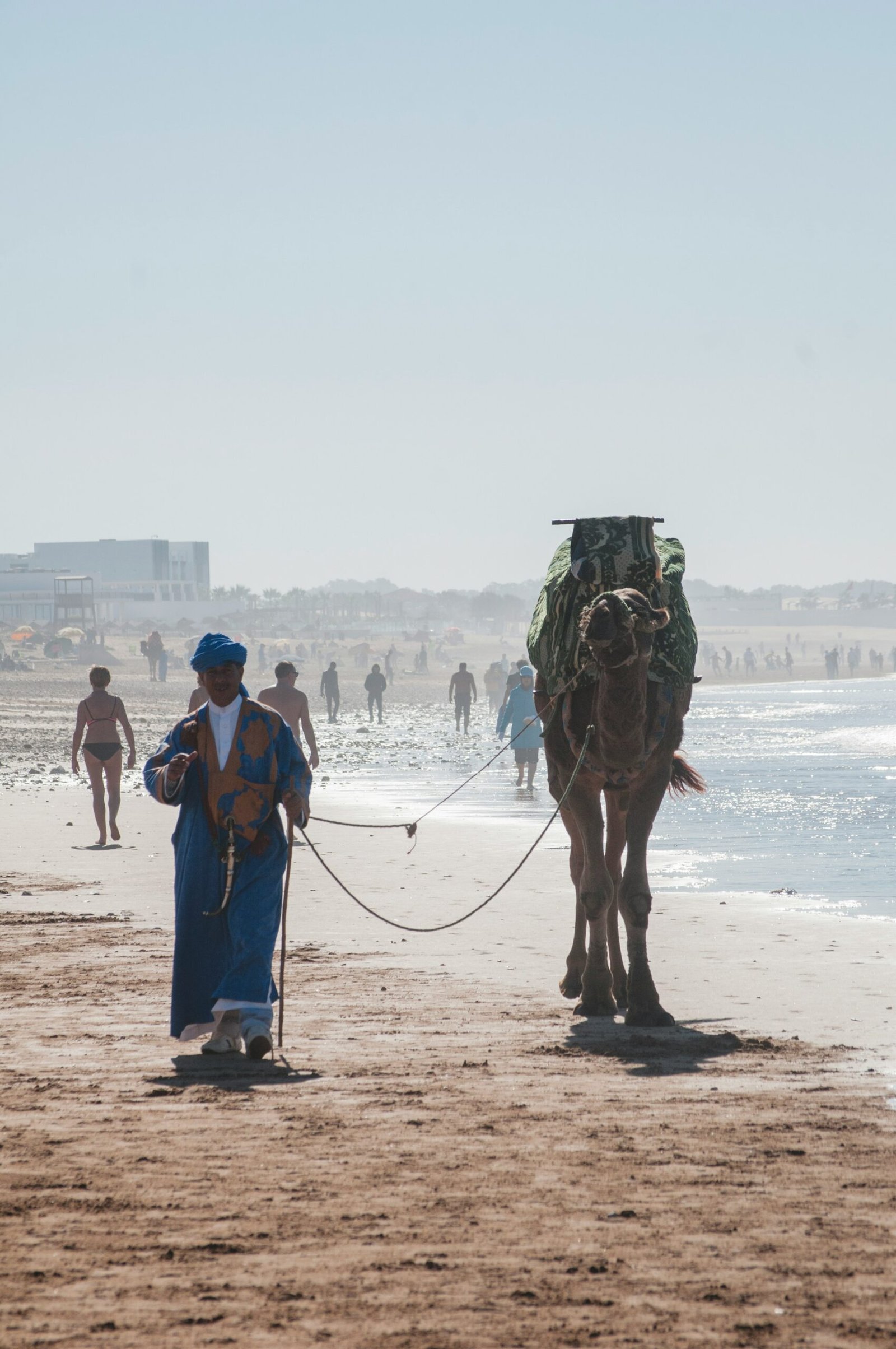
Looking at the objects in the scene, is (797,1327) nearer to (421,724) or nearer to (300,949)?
(300,949)

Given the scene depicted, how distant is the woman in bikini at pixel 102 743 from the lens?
591 inches

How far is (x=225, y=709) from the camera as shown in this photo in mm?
6934

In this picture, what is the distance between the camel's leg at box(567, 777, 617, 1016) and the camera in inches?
311

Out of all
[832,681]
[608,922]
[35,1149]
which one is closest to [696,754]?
[608,922]

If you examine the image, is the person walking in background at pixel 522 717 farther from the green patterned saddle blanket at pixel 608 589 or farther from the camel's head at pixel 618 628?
the camel's head at pixel 618 628

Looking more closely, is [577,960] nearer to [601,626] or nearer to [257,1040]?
[601,626]

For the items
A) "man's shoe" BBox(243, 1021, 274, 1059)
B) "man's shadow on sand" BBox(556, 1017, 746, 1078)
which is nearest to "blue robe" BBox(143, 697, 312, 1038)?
"man's shoe" BBox(243, 1021, 274, 1059)

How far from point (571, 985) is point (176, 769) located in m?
2.72

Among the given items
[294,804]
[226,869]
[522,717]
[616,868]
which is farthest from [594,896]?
[522,717]

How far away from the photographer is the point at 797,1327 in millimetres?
3764

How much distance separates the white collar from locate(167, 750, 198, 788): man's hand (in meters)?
0.28

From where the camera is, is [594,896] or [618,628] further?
[594,896]

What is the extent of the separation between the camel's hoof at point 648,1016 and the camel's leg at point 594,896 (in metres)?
0.29

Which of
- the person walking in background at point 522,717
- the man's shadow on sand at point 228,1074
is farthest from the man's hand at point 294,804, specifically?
the person walking in background at point 522,717
